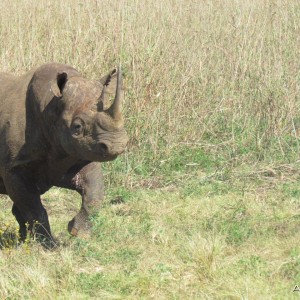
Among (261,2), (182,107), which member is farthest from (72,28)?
(261,2)

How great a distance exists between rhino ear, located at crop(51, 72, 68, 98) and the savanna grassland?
3.43 ft

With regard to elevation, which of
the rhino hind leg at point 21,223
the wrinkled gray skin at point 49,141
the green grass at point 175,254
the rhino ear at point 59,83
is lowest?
the rhino hind leg at point 21,223

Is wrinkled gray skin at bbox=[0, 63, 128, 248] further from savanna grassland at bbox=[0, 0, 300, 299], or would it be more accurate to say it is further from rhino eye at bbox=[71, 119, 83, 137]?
savanna grassland at bbox=[0, 0, 300, 299]

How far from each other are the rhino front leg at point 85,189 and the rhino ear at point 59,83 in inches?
26.8

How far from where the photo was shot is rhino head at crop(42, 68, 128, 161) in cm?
590

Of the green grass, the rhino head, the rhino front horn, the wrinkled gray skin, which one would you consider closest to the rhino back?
the wrinkled gray skin

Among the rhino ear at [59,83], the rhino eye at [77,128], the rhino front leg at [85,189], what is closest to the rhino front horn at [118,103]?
the rhino eye at [77,128]

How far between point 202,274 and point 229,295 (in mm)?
373

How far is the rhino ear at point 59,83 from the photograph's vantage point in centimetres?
626

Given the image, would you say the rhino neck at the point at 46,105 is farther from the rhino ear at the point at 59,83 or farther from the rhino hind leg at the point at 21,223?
the rhino hind leg at the point at 21,223

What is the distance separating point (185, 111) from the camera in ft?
30.5

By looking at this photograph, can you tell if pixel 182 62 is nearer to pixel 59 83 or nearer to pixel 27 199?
pixel 59 83

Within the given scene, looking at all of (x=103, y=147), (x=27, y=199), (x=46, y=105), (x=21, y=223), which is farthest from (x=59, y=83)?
(x=21, y=223)

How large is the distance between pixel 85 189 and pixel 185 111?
2938 millimetres
